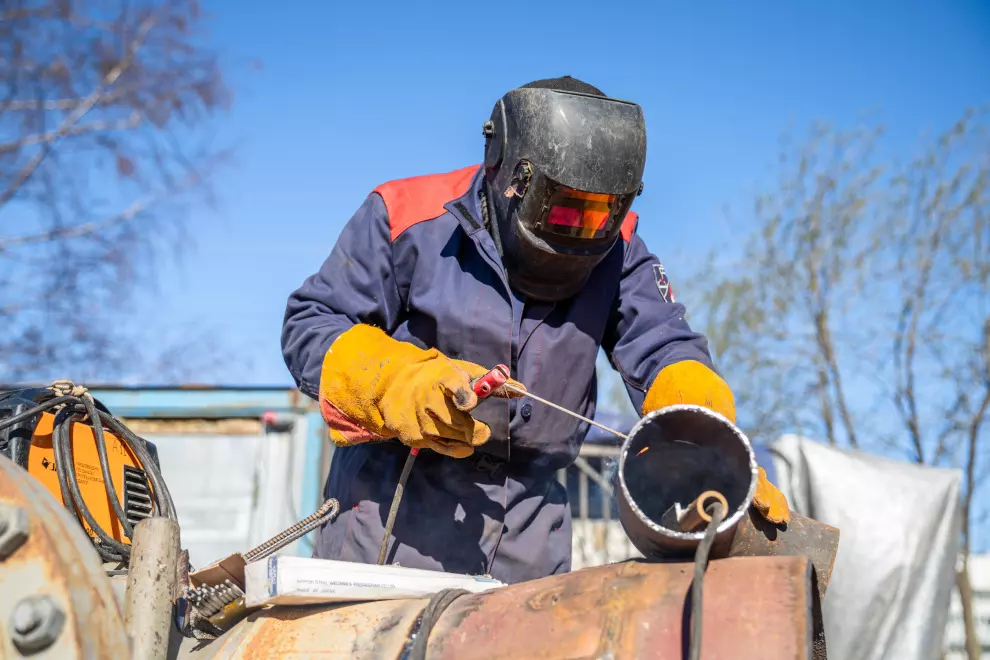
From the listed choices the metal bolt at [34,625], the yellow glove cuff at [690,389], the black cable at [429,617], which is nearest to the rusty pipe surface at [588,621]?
the black cable at [429,617]

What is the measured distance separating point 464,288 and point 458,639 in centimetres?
105

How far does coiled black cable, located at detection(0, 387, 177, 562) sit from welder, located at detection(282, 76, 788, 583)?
35 centimetres

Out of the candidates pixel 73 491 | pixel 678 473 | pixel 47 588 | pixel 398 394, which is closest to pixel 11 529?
pixel 47 588

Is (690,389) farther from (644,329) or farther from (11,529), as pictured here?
(11,529)

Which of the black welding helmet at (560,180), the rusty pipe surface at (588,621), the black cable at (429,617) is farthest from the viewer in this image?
the black welding helmet at (560,180)

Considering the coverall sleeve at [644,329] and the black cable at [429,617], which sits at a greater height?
the coverall sleeve at [644,329]

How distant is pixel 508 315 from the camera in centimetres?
212

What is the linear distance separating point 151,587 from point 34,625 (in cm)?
41

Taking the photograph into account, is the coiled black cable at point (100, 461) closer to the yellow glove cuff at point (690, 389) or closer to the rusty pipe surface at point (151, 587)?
the rusty pipe surface at point (151, 587)

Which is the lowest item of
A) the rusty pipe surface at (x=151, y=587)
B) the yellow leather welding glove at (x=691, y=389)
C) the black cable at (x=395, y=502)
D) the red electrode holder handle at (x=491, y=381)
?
the black cable at (x=395, y=502)

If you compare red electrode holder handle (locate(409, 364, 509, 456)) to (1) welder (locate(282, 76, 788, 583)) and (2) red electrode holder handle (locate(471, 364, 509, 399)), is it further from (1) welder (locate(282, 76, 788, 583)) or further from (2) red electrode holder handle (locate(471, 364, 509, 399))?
(1) welder (locate(282, 76, 788, 583))

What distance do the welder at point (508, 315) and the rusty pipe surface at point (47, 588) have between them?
78 centimetres

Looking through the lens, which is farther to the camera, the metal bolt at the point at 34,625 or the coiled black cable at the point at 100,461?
the coiled black cable at the point at 100,461

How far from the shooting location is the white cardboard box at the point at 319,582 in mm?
1330
